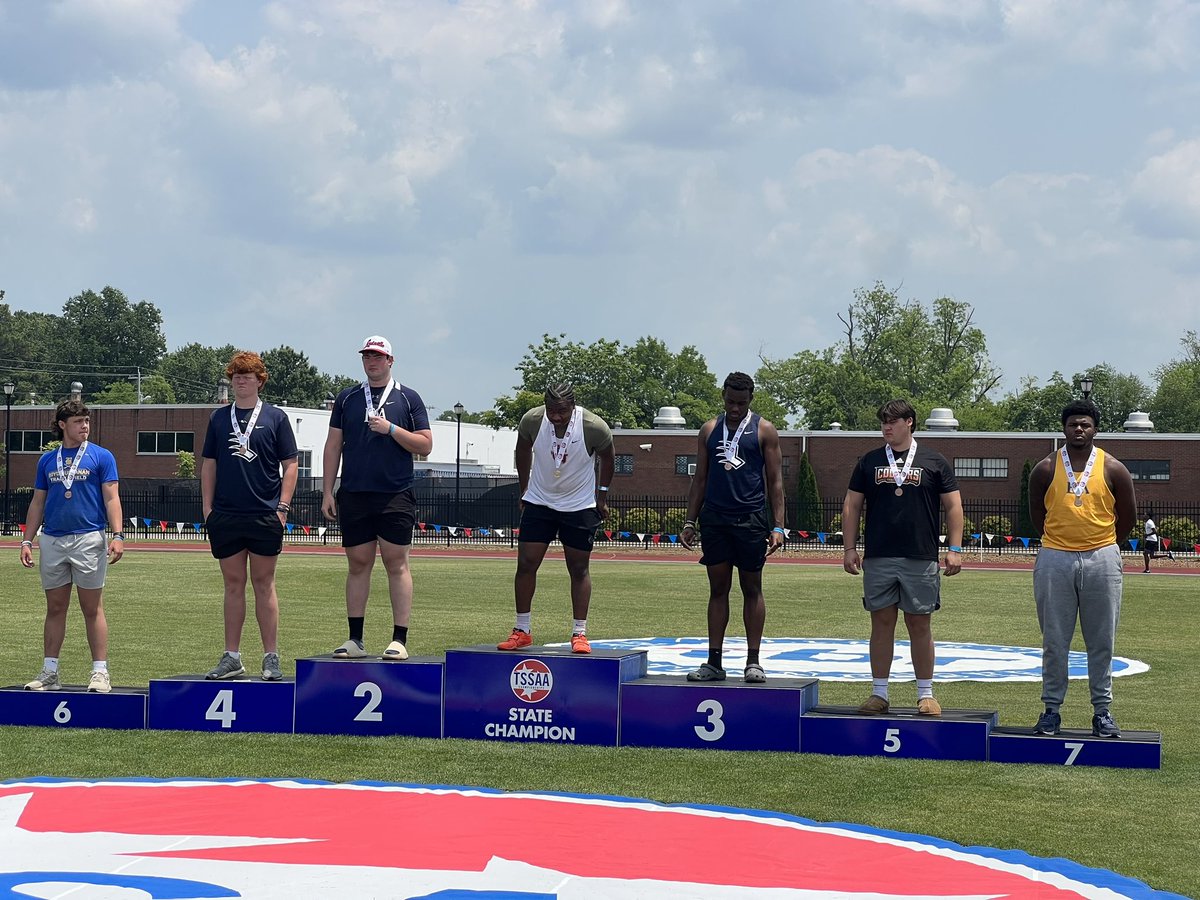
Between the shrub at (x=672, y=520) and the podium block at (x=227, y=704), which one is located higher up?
the shrub at (x=672, y=520)

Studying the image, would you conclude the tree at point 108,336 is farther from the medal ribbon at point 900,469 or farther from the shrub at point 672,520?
the medal ribbon at point 900,469

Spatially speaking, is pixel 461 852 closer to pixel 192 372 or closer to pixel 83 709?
pixel 83 709

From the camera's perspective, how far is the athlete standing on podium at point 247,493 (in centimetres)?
968

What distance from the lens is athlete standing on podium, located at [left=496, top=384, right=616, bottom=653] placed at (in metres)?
9.91

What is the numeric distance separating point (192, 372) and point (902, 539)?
14584 centimetres

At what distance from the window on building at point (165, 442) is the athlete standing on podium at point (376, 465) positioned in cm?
6321

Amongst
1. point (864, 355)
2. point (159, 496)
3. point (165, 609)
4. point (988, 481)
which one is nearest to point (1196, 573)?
→ point (988, 481)

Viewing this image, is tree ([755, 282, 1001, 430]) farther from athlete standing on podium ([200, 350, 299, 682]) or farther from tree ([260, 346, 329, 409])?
athlete standing on podium ([200, 350, 299, 682])

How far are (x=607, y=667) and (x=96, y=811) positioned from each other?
3.33 meters

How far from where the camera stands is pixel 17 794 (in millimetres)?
7703

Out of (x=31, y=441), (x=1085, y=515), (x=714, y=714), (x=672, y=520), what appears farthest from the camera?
(x=31, y=441)

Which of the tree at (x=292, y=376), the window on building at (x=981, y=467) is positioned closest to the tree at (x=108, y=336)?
the tree at (x=292, y=376)

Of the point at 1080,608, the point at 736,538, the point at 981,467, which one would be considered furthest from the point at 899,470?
the point at 981,467

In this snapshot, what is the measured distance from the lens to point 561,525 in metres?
10.0
